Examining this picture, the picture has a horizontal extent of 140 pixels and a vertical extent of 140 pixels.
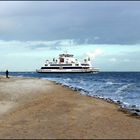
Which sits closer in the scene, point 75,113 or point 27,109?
point 75,113

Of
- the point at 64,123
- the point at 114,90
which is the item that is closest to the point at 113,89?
the point at 114,90

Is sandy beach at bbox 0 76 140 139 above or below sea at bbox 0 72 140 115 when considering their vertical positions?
above

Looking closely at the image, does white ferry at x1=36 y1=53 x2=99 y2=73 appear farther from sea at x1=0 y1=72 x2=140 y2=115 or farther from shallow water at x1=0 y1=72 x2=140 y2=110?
sea at x1=0 y1=72 x2=140 y2=115

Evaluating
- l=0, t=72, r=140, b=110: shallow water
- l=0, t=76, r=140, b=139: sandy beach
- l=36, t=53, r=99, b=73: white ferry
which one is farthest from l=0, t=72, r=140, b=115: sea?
l=36, t=53, r=99, b=73: white ferry

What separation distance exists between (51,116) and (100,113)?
3.12 metres

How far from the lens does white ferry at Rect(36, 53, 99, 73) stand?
564ft

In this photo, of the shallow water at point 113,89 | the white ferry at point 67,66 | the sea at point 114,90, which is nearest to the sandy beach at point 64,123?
the sea at point 114,90

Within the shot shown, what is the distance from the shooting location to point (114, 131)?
17.2 m

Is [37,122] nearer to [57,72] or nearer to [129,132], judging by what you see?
[129,132]

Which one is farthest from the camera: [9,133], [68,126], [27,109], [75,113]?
[27,109]

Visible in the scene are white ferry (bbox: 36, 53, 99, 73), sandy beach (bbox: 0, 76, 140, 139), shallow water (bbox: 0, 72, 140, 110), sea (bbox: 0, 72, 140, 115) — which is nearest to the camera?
sandy beach (bbox: 0, 76, 140, 139)

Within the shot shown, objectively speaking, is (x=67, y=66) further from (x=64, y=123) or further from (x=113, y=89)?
(x=64, y=123)

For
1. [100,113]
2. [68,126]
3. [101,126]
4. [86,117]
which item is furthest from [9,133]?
[100,113]

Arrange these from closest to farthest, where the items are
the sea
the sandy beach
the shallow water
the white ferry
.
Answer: the sandy beach < the sea < the shallow water < the white ferry
